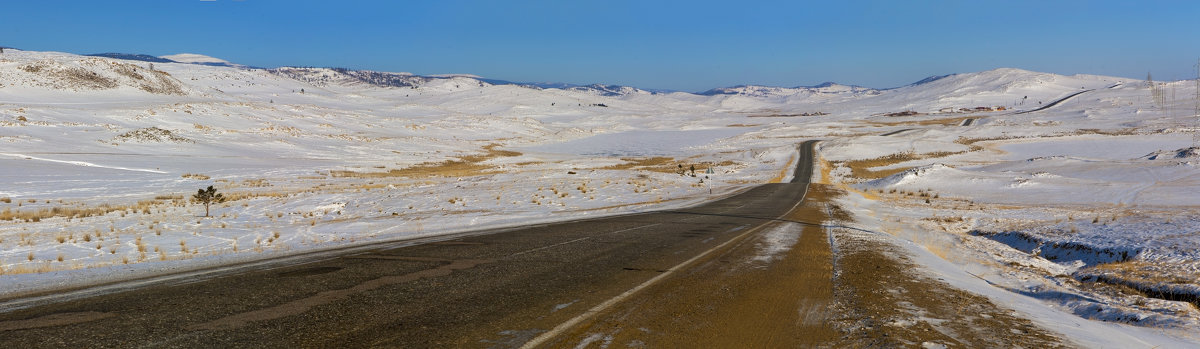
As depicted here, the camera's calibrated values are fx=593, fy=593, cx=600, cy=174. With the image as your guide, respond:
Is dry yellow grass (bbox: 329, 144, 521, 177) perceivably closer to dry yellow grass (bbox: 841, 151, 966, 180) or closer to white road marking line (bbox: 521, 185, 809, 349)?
dry yellow grass (bbox: 841, 151, 966, 180)

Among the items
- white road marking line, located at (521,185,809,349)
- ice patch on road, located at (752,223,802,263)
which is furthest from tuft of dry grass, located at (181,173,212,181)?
white road marking line, located at (521,185,809,349)

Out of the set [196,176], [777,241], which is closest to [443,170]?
[196,176]

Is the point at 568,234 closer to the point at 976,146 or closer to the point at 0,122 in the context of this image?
the point at 0,122

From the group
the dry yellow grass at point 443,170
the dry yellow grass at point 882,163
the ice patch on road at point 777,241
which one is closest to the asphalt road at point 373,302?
the ice patch on road at point 777,241

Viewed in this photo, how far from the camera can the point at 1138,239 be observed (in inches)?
594

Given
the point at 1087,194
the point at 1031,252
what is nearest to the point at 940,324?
the point at 1031,252

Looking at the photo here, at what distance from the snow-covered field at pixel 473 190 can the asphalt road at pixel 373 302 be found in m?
2.14

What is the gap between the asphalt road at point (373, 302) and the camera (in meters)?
5.90

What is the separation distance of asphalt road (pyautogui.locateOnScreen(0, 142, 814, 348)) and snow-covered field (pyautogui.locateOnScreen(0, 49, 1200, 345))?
7.04 feet

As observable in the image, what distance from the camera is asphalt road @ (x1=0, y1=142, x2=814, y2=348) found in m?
5.90

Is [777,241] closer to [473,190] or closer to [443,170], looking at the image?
[473,190]

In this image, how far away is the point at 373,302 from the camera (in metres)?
7.44

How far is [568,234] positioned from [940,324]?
980 centimetres

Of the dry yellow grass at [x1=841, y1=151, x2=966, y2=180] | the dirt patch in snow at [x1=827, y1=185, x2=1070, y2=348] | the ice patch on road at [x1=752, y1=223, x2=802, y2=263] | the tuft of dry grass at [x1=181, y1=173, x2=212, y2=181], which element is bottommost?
the dry yellow grass at [x1=841, y1=151, x2=966, y2=180]
